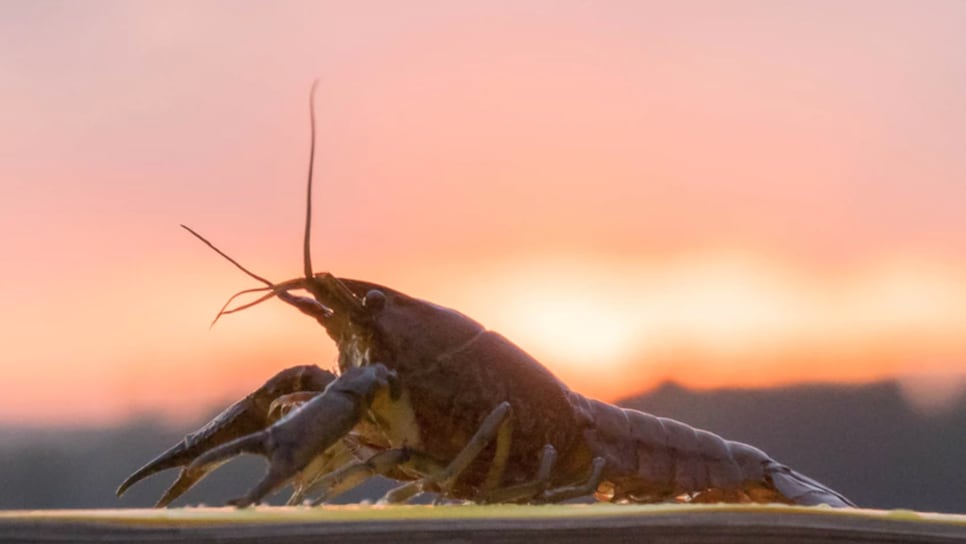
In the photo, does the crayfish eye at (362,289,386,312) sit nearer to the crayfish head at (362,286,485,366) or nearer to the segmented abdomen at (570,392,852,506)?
the crayfish head at (362,286,485,366)

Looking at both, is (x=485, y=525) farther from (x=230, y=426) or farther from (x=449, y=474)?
(x=230, y=426)

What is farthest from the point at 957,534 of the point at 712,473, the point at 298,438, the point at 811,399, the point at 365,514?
the point at 811,399

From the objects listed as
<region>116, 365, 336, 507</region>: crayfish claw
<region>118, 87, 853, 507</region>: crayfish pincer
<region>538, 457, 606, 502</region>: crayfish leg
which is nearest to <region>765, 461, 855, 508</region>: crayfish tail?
<region>118, 87, 853, 507</region>: crayfish pincer

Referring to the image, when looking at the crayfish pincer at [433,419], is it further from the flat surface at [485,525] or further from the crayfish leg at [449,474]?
the flat surface at [485,525]

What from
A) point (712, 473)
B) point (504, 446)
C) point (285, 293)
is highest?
point (285, 293)

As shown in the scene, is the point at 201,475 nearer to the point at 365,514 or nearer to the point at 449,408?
the point at 449,408

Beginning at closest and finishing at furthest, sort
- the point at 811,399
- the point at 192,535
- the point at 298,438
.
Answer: the point at 192,535, the point at 298,438, the point at 811,399

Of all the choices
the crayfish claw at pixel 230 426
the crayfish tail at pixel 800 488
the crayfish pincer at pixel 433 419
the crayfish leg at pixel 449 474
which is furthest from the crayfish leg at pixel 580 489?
the crayfish tail at pixel 800 488

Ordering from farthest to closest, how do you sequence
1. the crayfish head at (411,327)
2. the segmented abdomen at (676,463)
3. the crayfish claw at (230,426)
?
the segmented abdomen at (676,463) < the crayfish head at (411,327) < the crayfish claw at (230,426)
